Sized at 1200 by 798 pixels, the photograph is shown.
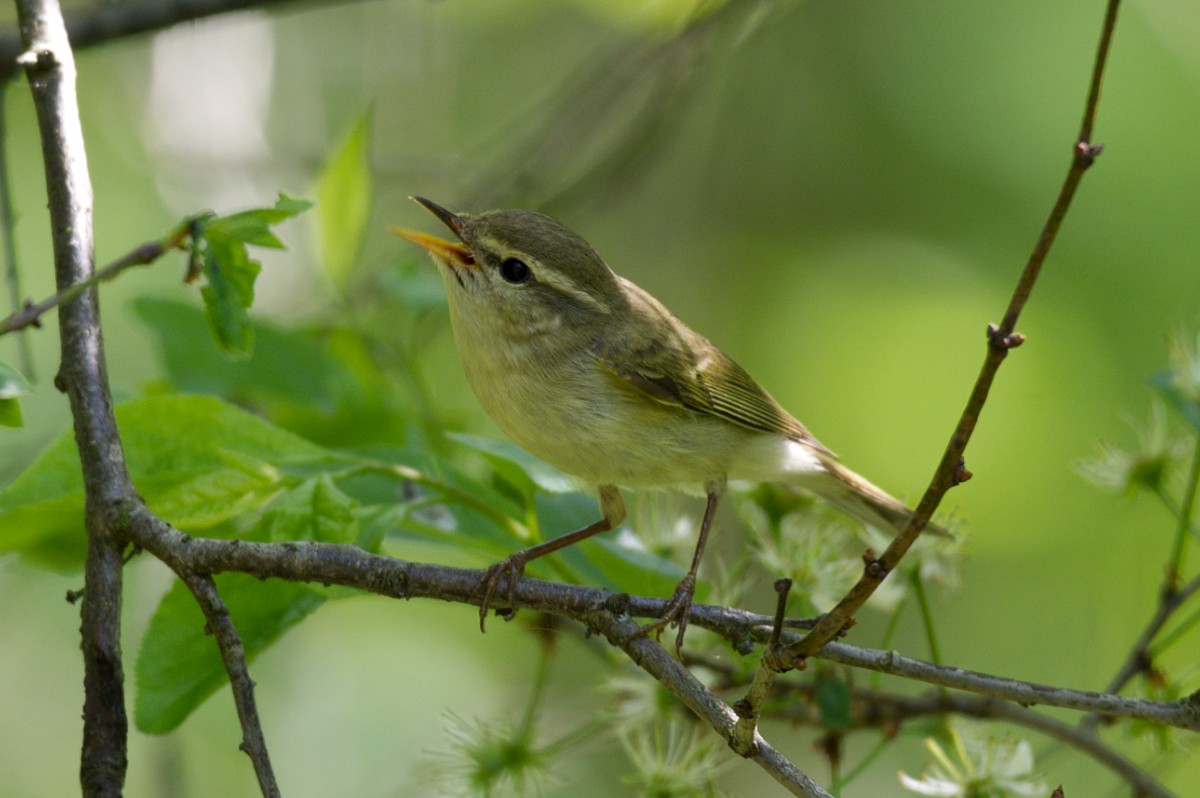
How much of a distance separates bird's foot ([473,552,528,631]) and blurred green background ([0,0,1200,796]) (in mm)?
1962

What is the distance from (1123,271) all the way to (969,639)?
2.39 meters

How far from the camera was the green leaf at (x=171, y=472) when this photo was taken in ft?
7.74

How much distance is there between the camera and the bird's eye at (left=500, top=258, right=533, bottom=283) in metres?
3.75

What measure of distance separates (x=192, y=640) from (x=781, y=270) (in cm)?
688

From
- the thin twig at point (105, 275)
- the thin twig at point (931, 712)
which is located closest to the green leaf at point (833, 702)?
the thin twig at point (931, 712)

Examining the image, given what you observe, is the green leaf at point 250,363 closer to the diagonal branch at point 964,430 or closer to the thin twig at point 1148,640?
the diagonal branch at point 964,430

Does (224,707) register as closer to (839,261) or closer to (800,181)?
(839,261)

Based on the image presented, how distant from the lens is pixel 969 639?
23.0ft

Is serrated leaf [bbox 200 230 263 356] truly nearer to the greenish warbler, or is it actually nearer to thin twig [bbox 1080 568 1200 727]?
the greenish warbler

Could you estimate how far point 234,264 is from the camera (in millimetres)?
1968

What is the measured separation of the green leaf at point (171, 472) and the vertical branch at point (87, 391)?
0.15 meters

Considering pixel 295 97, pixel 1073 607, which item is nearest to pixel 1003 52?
pixel 1073 607

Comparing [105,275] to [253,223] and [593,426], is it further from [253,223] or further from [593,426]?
[593,426]

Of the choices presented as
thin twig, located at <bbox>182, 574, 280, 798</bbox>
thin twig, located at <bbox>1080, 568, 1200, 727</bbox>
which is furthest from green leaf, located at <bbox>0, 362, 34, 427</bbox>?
thin twig, located at <bbox>1080, 568, 1200, 727</bbox>
